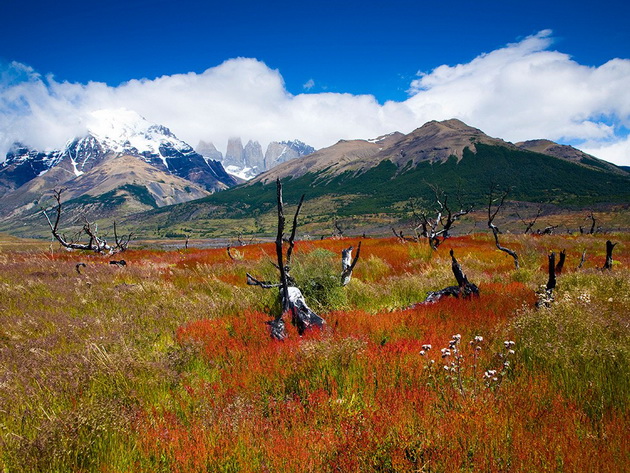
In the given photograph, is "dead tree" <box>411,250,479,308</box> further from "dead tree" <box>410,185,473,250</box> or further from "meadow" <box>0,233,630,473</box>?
"dead tree" <box>410,185,473,250</box>

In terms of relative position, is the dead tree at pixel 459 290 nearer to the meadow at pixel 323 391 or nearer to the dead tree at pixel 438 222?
the meadow at pixel 323 391

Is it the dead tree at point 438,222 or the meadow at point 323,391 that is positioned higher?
the dead tree at point 438,222

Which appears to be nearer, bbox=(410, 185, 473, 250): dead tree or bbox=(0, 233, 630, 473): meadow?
bbox=(0, 233, 630, 473): meadow

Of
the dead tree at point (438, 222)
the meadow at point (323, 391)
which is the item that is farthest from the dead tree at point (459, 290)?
the dead tree at point (438, 222)

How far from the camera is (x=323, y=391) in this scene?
3418mm

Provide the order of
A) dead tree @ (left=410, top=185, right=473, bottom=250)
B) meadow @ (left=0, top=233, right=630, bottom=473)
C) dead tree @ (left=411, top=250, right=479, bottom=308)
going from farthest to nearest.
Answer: dead tree @ (left=410, top=185, right=473, bottom=250) < dead tree @ (left=411, top=250, right=479, bottom=308) < meadow @ (left=0, top=233, right=630, bottom=473)

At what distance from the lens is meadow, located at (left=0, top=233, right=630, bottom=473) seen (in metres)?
2.53

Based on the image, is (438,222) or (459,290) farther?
(438,222)

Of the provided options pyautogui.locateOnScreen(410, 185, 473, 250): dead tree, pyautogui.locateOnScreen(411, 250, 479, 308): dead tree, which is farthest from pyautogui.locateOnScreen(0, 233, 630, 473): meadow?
pyautogui.locateOnScreen(410, 185, 473, 250): dead tree

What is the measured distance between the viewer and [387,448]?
2.55 m

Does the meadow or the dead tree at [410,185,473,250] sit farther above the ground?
the dead tree at [410,185,473,250]

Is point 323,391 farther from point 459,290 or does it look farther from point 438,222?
point 438,222

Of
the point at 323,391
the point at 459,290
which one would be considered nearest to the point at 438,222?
the point at 459,290

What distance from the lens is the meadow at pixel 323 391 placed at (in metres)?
2.53
